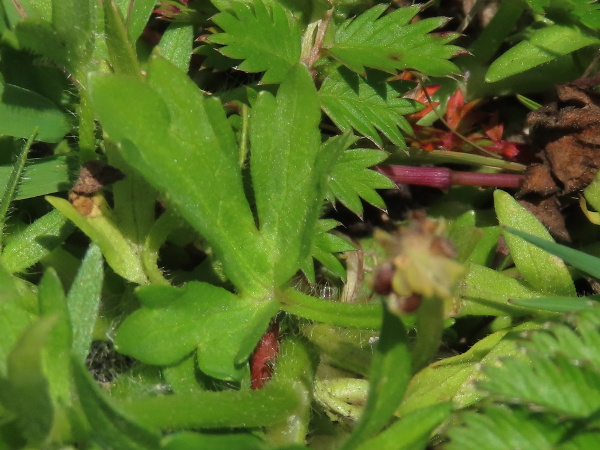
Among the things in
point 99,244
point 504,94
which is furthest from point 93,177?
point 504,94

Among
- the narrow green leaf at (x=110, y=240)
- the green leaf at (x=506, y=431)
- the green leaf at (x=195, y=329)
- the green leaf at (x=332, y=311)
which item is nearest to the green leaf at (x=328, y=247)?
the green leaf at (x=332, y=311)

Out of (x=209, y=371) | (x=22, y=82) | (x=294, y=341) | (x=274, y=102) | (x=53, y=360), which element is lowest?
(x=294, y=341)

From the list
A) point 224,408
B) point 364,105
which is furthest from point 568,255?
point 224,408

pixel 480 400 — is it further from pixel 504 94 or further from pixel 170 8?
pixel 170 8

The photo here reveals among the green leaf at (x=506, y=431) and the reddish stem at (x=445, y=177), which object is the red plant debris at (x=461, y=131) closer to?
the reddish stem at (x=445, y=177)

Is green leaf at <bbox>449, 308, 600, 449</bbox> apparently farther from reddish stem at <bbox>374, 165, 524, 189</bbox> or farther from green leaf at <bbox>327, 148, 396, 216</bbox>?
reddish stem at <bbox>374, 165, 524, 189</bbox>

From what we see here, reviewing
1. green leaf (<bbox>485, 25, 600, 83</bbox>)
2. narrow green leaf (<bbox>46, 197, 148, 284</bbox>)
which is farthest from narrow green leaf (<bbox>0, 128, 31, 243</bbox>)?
green leaf (<bbox>485, 25, 600, 83</bbox>)
